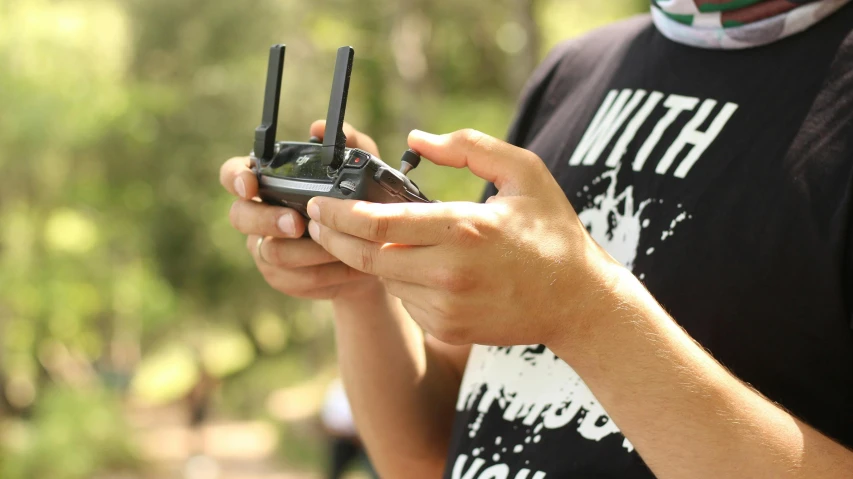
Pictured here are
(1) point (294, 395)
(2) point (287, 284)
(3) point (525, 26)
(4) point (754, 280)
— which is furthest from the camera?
(1) point (294, 395)

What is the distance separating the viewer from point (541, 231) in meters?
0.73

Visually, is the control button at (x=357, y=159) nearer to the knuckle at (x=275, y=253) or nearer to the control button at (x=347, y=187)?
the control button at (x=347, y=187)

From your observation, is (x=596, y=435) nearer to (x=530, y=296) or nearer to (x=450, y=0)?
(x=530, y=296)

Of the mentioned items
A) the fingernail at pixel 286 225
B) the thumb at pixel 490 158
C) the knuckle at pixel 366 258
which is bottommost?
the fingernail at pixel 286 225

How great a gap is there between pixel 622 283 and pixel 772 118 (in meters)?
0.33

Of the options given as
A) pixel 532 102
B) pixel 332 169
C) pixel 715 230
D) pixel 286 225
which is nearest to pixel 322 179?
pixel 332 169

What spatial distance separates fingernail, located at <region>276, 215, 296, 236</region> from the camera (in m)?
0.95

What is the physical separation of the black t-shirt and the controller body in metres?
0.32

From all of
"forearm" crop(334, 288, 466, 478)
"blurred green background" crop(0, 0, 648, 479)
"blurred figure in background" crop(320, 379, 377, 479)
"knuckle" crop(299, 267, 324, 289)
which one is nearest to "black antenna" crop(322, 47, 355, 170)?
"knuckle" crop(299, 267, 324, 289)

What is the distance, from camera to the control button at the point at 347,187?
0.80 m

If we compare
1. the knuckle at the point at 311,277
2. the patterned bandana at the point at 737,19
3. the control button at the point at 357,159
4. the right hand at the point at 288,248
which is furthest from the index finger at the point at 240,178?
the patterned bandana at the point at 737,19

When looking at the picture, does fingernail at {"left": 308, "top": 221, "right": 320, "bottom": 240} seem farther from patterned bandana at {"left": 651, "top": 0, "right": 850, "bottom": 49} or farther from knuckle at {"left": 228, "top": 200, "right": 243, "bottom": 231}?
patterned bandana at {"left": 651, "top": 0, "right": 850, "bottom": 49}

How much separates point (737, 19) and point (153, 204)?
33.9 ft

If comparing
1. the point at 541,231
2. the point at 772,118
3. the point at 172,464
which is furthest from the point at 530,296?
the point at 172,464
